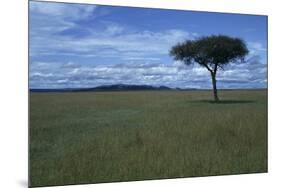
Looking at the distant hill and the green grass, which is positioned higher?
the distant hill

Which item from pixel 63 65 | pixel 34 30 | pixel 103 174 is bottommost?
pixel 103 174

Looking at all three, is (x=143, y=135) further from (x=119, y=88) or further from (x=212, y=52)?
(x=212, y=52)

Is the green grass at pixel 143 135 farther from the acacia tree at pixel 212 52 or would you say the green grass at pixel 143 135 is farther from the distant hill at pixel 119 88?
the acacia tree at pixel 212 52

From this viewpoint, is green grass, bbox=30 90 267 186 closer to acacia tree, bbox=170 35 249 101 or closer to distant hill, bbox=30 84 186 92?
distant hill, bbox=30 84 186 92

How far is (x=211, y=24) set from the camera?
6859 millimetres

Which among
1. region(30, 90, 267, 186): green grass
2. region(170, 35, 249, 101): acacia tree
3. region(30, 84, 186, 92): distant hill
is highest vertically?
region(170, 35, 249, 101): acacia tree

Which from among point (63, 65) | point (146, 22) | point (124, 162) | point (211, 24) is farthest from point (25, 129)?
point (211, 24)

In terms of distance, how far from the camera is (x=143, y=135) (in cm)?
653

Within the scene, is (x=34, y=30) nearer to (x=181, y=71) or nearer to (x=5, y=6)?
(x=5, y=6)

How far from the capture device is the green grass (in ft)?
20.0

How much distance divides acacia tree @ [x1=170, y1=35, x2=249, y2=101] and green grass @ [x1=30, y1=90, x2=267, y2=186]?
42cm

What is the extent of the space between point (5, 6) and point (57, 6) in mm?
649

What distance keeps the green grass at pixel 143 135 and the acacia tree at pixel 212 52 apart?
0.42 m

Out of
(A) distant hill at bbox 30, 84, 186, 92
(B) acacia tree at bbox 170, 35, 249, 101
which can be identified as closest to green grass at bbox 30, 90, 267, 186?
(A) distant hill at bbox 30, 84, 186, 92
